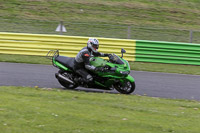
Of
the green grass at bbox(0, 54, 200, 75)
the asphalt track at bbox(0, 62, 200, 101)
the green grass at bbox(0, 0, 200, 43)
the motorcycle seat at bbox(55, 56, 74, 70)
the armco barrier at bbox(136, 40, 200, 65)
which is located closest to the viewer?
the motorcycle seat at bbox(55, 56, 74, 70)

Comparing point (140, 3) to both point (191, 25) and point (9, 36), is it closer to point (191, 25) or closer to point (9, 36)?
point (191, 25)

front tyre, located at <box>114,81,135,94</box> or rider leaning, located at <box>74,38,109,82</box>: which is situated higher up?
rider leaning, located at <box>74,38,109,82</box>

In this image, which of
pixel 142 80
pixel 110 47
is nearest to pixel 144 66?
pixel 110 47

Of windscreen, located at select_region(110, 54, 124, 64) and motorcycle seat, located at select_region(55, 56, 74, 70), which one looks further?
motorcycle seat, located at select_region(55, 56, 74, 70)

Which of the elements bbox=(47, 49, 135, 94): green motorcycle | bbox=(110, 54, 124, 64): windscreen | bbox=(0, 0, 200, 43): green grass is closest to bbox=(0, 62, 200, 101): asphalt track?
bbox=(47, 49, 135, 94): green motorcycle

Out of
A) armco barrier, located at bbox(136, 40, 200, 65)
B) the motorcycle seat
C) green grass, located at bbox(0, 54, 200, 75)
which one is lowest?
green grass, located at bbox(0, 54, 200, 75)

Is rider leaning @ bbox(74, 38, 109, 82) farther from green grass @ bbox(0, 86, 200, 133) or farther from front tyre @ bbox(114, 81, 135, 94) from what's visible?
green grass @ bbox(0, 86, 200, 133)

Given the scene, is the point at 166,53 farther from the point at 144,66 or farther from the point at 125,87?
the point at 125,87

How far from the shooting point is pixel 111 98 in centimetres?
898

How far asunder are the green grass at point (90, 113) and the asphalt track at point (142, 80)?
109 cm

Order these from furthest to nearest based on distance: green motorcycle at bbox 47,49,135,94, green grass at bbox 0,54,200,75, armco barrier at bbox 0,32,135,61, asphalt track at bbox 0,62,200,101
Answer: armco barrier at bbox 0,32,135,61, green grass at bbox 0,54,200,75, asphalt track at bbox 0,62,200,101, green motorcycle at bbox 47,49,135,94

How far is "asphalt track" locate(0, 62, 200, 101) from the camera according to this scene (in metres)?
10.6

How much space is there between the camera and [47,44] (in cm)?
1605

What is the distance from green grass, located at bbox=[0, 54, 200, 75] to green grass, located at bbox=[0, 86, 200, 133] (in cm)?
A: 524
